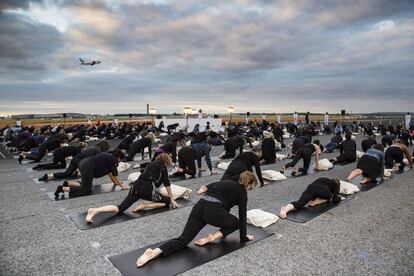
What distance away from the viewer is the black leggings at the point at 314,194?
16.9 ft

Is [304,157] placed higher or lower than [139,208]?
higher

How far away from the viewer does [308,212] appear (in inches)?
204

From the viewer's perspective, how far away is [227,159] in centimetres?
1187

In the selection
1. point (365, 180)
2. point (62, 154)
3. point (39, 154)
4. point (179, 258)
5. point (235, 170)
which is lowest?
point (179, 258)

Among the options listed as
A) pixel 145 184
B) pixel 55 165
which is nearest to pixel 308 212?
pixel 145 184

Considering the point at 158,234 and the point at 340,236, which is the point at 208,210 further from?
the point at 340,236

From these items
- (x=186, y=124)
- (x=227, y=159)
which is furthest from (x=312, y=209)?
(x=186, y=124)

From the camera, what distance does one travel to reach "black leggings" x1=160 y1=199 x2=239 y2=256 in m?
3.49

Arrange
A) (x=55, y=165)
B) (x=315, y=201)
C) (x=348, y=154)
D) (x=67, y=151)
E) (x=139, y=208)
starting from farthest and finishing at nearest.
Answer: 1. (x=348, y=154)
2. (x=55, y=165)
3. (x=67, y=151)
4. (x=315, y=201)
5. (x=139, y=208)

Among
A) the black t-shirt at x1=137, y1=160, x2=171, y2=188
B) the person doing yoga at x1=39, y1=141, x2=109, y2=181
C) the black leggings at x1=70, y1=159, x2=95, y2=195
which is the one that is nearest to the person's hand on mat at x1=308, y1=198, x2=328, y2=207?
the black t-shirt at x1=137, y1=160, x2=171, y2=188

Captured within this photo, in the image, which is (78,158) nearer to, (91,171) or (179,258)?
(91,171)

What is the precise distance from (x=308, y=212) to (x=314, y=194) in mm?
330

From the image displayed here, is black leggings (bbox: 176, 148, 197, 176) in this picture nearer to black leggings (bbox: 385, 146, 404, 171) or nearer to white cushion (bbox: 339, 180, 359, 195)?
white cushion (bbox: 339, 180, 359, 195)

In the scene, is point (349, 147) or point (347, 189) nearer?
point (347, 189)
